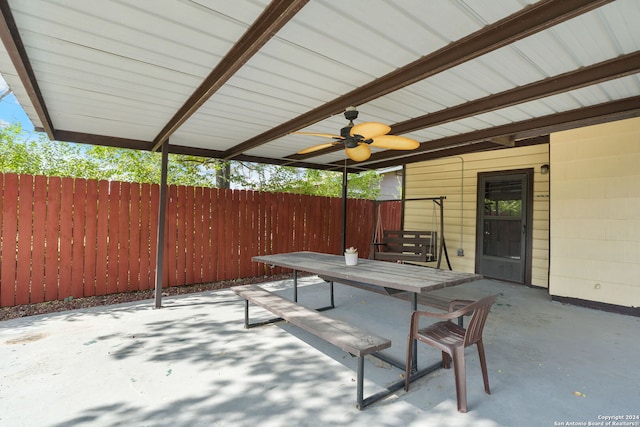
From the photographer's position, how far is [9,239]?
3.76 meters

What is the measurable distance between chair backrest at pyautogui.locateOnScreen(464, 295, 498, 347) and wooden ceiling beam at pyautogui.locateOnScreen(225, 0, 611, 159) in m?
1.59

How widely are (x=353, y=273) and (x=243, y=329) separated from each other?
1.39m

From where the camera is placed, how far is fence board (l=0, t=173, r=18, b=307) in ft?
12.2

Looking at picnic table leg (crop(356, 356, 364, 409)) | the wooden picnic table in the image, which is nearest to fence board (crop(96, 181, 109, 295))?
the wooden picnic table

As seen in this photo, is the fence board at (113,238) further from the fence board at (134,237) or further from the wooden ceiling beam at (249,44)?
the wooden ceiling beam at (249,44)

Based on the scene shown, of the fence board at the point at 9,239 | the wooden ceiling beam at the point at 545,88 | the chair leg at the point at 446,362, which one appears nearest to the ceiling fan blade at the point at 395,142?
the wooden ceiling beam at the point at 545,88

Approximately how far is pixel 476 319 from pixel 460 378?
0.38 metres

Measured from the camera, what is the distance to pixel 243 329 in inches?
126

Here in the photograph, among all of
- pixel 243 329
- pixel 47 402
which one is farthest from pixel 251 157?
pixel 47 402

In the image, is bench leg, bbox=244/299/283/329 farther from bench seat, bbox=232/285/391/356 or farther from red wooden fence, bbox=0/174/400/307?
red wooden fence, bbox=0/174/400/307

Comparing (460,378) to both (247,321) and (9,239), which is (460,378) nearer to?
(247,321)

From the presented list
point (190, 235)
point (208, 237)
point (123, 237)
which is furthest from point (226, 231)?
point (123, 237)

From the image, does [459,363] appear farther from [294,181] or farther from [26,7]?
[294,181]

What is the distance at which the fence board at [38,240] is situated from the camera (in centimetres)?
387
